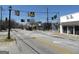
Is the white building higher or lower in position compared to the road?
higher

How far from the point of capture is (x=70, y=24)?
46906 mm

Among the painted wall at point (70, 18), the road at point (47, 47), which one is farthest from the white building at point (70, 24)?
the road at point (47, 47)

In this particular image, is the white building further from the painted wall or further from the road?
the road

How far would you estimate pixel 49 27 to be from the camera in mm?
55562

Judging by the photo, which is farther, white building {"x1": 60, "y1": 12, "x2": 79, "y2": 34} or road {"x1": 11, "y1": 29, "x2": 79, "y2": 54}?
white building {"x1": 60, "y1": 12, "x2": 79, "y2": 34}

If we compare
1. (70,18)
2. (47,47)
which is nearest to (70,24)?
(70,18)

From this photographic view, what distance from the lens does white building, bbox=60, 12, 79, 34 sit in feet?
147

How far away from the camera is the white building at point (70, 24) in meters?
44.9

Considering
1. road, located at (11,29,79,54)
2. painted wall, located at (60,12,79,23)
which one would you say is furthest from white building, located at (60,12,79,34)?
road, located at (11,29,79,54)

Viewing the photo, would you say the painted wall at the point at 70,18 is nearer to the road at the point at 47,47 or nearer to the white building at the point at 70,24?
the white building at the point at 70,24

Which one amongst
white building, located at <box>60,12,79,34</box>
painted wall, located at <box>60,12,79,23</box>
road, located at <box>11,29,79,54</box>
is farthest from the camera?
painted wall, located at <box>60,12,79,23</box>

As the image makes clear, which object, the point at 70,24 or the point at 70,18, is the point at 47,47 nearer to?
the point at 70,24

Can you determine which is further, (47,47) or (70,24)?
(70,24)
